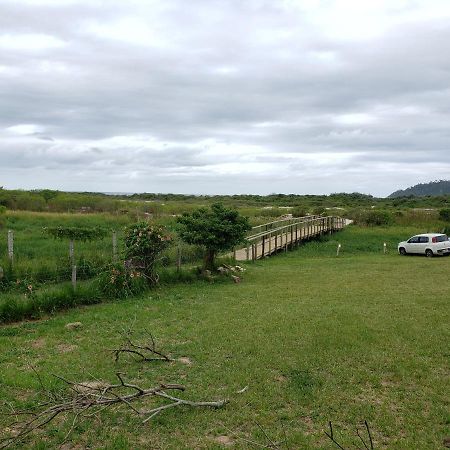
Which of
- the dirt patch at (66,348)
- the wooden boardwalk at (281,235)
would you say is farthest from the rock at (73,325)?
the wooden boardwalk at (281,235)

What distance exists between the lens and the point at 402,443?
4.90 meters

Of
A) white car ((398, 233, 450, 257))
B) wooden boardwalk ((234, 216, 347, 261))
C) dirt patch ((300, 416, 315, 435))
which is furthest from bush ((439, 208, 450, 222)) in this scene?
dirt patch ((300, 416, 315, 435))

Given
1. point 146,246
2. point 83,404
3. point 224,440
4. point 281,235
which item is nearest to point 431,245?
point 281,235

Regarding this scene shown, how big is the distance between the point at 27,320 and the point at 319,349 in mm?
6244

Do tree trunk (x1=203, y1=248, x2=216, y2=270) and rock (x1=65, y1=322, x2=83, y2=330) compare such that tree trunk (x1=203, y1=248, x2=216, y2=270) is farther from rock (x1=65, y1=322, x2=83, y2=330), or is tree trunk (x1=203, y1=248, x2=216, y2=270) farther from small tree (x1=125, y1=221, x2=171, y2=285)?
rock (x1=65, y1=322, x2=83, y2=330)

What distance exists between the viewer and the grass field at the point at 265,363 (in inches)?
204

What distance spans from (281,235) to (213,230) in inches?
432

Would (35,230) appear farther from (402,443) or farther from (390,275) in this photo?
(402,443)

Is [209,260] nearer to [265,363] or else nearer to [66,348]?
[66,348]

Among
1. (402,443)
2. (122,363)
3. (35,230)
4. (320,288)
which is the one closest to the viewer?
(402,443)

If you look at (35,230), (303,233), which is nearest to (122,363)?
(35,230)

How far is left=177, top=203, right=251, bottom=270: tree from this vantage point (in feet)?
48.8

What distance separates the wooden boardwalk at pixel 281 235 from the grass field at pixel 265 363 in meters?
8.78

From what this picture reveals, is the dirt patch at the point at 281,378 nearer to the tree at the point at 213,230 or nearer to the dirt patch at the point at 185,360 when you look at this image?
the dirt patch at the point at 185,360
